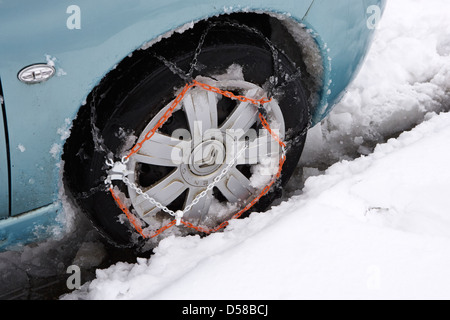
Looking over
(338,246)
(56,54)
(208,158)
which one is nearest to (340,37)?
(208,158)

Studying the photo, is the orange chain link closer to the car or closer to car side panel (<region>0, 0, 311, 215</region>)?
the car

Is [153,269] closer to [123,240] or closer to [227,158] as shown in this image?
[123,240]

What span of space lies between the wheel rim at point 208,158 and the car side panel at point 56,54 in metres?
0.30

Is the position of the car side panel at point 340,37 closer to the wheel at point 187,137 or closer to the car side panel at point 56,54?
the wheel at point 187,137

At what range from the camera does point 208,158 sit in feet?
6.29

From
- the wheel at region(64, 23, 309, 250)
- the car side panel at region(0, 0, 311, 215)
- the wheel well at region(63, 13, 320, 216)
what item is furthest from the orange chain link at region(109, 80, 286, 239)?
the car side panel at region(0, 0, 311, 215)

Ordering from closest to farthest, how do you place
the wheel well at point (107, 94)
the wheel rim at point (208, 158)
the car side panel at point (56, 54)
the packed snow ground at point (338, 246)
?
the car side panel at point (56, 54)
the packed snow ground at point (338, 246)
the wheel well at point (107, 94)
the wheel rim at point (208, 158)

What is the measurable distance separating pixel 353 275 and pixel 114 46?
1084 mm

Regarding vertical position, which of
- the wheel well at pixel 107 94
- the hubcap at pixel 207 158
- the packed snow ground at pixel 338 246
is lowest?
the packed snow ground at pixel 338 246

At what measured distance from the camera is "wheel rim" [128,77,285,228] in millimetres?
1806

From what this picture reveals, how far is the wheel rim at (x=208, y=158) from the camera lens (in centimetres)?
181

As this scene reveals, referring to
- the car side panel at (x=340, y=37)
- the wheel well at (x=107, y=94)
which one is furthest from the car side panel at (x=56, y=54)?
the car side panel at (x=340, y=37)

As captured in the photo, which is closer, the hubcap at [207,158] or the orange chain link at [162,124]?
the orange chain link at [162,124]

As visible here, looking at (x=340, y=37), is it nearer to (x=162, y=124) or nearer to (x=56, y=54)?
(x=162, y=124)
